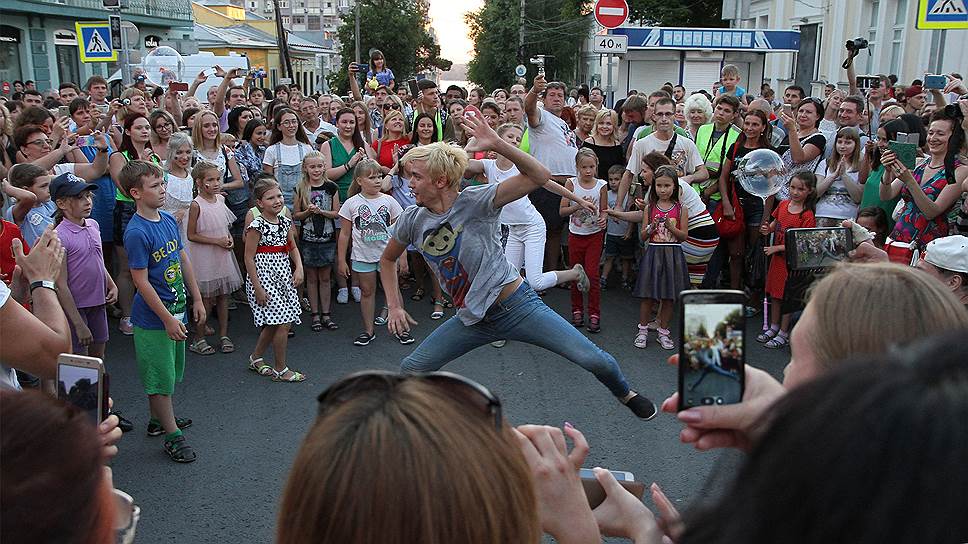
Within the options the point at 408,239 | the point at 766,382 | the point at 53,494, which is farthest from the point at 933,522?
the point at 408,239

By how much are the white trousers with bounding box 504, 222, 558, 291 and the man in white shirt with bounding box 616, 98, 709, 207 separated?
136cm

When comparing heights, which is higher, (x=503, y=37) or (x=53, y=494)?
(x=503, y=37)

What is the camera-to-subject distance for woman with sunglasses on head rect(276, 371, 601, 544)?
106cm

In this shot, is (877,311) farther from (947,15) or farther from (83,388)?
(947,15)

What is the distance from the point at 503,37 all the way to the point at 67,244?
4947 cm

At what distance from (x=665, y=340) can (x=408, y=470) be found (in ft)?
19.4

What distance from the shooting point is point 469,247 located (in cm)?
444

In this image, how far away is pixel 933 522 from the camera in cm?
74

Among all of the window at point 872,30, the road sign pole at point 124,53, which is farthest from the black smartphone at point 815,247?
the window at point 872,30

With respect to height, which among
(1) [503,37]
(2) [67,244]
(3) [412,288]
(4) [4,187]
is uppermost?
(1) [503,37]

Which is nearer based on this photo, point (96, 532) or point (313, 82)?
point (96, 532)

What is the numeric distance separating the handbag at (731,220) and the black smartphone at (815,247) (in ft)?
9.22

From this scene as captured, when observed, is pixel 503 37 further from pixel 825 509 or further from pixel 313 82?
pixel 825 509

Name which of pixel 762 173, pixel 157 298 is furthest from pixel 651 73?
pixel 157 298
